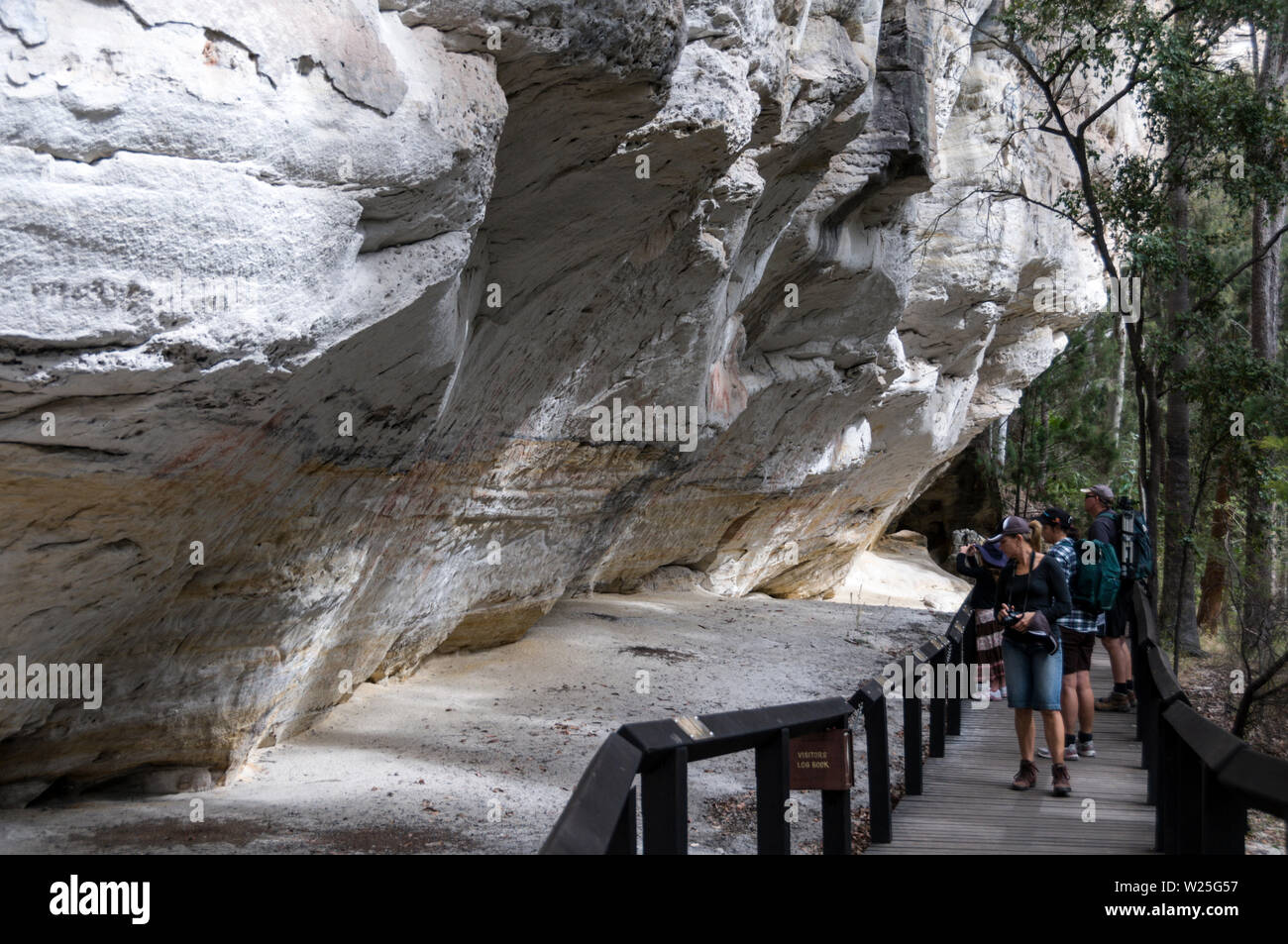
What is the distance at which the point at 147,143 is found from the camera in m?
3.30

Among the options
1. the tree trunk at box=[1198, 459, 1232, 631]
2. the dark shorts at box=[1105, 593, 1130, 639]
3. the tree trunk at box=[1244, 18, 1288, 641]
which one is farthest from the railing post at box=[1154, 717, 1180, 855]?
the tree trunk at box=[1198, 459, 1232, 631]

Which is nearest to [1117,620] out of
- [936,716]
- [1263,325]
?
[936,716]

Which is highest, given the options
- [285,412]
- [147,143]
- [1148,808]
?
[147,143]

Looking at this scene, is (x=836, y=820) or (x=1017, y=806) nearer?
(x=836, y=820)

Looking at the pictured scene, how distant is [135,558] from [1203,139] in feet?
33.2

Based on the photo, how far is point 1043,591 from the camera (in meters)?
5.82

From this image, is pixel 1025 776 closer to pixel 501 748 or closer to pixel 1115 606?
pixel 1115 606

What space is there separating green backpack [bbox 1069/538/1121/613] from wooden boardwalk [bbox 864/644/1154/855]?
978 millimetres

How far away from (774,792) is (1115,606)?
15.7ft

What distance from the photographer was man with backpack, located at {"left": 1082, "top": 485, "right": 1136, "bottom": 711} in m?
7.11

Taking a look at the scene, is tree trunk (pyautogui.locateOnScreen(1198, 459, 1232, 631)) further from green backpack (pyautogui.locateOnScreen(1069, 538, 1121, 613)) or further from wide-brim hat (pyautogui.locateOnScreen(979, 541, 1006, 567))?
green backpack (pyautogui.locateOnScreen(1069, 538, 1121, 613))

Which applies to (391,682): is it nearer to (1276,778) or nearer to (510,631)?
(510,631)

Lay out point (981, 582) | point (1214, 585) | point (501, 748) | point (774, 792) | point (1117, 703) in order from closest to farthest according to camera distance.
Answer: point (774, 792)
point (501, 748)
point (981, 582)
point (1117, 703)
point (1214, 585)
